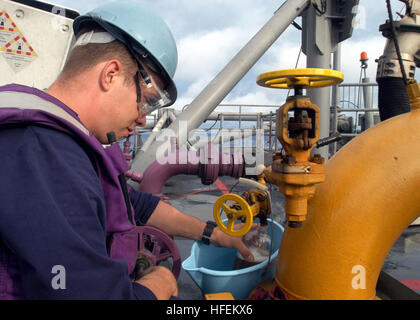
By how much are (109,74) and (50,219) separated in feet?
1.65

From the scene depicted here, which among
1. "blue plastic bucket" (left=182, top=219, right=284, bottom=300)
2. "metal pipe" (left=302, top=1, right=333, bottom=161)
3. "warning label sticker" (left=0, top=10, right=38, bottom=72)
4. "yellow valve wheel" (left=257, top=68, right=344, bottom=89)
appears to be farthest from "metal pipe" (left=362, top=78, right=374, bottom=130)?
"warning label sticker" (left=0, top=10, right=38, bottom=72)

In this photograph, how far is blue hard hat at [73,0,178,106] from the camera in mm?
931

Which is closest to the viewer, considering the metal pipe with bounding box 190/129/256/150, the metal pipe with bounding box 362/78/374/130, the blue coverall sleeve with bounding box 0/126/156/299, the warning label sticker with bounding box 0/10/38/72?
the blue coverall sleeve with bounding box 0/126/156/299

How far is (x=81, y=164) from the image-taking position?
0.65m

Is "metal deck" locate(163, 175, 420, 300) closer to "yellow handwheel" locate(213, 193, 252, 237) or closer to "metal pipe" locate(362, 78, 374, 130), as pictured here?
"yellow handwheel" locate(213, 193, 252, 237)

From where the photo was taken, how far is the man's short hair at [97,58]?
0.86 m

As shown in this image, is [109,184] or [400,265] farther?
[400,265]

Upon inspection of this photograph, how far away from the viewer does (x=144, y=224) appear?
5.39 feet

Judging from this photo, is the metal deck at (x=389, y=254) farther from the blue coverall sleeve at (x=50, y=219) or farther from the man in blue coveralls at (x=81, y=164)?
the blue coverall sleeve at (x=50, y=219)

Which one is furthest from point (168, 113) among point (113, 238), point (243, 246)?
point (113, 238)

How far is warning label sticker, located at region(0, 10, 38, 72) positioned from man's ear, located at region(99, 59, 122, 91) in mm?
1266

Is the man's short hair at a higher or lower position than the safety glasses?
higher

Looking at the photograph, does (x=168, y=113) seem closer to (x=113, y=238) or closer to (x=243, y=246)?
(x=243, y=246)

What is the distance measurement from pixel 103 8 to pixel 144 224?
3.71ft
